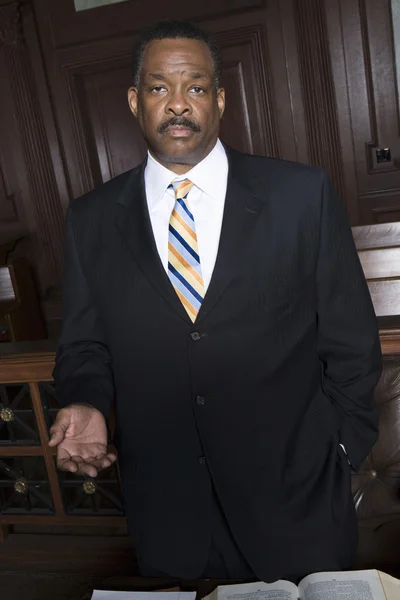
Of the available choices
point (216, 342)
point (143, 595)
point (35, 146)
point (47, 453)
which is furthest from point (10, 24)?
point (143, 595)

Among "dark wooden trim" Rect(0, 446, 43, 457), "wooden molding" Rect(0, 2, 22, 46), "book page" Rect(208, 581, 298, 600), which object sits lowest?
"dark wooden trim" Rect(0, 446, 43, 457)

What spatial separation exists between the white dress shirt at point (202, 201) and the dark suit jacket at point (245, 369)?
0.09ft

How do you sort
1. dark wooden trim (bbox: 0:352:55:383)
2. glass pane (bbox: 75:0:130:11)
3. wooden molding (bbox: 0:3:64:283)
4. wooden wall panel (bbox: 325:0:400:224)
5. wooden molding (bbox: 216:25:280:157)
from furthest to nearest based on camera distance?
wooden molding (bbox: 0:3:64:283), glass pane (bbox: 75:0:130:11), wooden molding (bbox: 216:25:280:157), wooden wall panel (bbox: 325:0:400:224), dark wooden trim (bbox: 0:352:55:383)

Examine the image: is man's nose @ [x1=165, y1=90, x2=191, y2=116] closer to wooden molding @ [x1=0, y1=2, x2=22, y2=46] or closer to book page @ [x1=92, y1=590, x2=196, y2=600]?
book page @ [x1=92, y1=590, x2=196, y2=600]

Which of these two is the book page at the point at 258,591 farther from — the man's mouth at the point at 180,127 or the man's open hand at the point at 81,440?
the man's mouth at the point at 180,127

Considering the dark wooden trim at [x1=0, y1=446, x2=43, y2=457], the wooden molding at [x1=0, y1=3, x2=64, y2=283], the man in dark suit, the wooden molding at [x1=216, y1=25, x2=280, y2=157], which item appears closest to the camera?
the man in dark suit

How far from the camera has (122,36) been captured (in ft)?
14.3

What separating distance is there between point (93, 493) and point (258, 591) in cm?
100

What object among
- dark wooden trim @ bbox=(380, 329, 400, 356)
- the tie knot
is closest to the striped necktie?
the tie knot

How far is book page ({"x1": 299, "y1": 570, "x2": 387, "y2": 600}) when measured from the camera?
1168 millimetres

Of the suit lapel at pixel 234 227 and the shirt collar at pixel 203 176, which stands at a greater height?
the shirt collar at pixel 203 176

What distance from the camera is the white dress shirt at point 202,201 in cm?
141

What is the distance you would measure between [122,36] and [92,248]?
10.8 ft

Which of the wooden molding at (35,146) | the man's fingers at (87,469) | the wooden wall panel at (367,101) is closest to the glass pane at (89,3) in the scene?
the wooden molding at (35,146)
